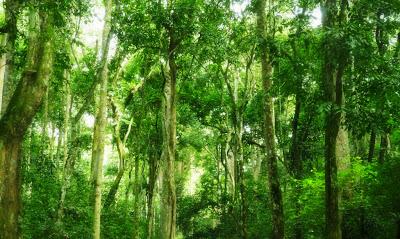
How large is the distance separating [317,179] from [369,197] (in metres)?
1.60

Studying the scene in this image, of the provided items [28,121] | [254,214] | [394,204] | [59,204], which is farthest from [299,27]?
[254,214]

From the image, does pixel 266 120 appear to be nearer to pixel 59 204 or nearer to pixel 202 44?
pixel 202 44

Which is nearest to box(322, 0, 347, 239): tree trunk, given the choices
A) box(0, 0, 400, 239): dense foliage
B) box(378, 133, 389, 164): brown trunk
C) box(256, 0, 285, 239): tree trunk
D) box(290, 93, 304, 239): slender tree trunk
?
box(0, 0, 400, 239): dense foliage

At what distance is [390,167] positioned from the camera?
1112 cm

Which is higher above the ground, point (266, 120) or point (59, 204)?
point (266, 120)

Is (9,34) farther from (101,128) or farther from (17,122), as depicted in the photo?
(101,128)

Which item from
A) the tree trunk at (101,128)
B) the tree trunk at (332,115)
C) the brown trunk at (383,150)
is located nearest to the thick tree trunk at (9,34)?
the tree trunk at (101,128)

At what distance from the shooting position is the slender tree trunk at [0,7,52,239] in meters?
8.48

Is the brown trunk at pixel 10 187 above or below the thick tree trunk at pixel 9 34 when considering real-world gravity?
below

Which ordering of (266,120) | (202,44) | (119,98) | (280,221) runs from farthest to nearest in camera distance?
(119,98) → (202,44) → (266,120) → (280,221)

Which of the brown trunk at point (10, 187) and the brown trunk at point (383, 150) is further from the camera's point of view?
the brown trunk at point (383, 150)

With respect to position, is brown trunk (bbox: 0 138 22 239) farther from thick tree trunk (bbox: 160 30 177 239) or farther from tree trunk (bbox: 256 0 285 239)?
tree trunk (bbox: 256 0 285 239)

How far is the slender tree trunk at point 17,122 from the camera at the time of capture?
27.8ft

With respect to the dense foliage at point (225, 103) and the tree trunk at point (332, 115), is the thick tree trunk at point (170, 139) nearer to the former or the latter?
the dense foliage at point (225, 103)
